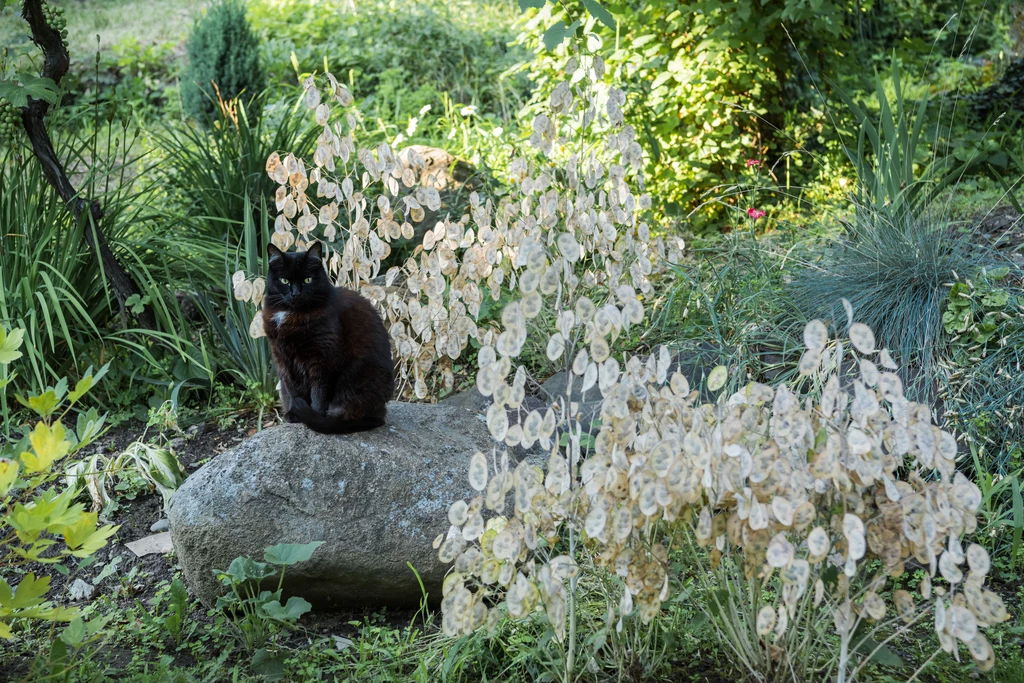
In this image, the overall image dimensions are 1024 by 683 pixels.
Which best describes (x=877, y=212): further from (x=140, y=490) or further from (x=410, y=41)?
(x=410, y=41)

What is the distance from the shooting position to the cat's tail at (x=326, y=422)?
3.05 meters

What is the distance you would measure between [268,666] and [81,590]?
1.01m

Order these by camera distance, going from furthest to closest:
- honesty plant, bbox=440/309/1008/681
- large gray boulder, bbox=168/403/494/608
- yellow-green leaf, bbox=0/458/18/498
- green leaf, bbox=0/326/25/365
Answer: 1. large gray boulder, bbox=168/403/494/608
2. green leaf, bbox=0/326/25/365
3. yellow-green leaf, bbox=0/458/18/498
4. honesty plant, bbox=440/309/1008/681

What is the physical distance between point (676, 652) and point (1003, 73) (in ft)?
20.7

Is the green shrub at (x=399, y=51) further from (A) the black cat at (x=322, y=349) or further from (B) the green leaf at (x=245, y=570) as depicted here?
(B) the green leaf at (x=245, y=570)

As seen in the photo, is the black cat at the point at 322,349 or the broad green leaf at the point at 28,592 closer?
the broad green leaf at the point at 28,592

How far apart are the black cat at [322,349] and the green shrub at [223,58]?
234 inches

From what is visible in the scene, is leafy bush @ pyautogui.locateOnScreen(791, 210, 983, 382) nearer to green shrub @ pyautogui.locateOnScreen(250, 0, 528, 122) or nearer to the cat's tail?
the cat's tail

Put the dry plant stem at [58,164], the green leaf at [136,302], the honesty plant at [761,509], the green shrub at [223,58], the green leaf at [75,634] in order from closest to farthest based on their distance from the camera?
the honesty plant at [761,509]
the green leaf at [75,634]
the dry plant stem at [58,164]
the green leaf at [136,302]
the green shrub at [223,58]

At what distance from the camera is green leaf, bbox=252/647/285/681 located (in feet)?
7.76

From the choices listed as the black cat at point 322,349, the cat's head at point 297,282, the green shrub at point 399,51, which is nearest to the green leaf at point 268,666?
the black cat at point 322,349

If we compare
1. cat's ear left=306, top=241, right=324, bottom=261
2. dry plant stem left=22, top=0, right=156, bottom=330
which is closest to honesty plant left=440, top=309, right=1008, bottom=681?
cat's ear left=306, top=241, right=324, bottom=261

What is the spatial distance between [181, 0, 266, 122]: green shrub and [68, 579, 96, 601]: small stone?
6.34 meters

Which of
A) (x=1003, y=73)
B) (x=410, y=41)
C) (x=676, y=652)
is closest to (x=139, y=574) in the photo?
(x=676, y=652)
